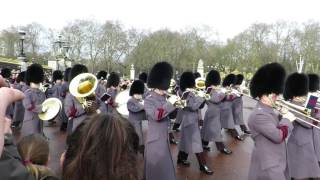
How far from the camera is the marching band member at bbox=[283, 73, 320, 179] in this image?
5.32 metres

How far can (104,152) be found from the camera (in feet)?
5.91

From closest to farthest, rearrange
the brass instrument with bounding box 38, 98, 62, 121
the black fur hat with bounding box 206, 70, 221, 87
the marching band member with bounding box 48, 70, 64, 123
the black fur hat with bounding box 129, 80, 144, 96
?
the brass instrument with bounding box 38, 98, 62, 121
the black fur hat with bounding box 129, 80, 144, 96
the black fur hat with bounding box 206, 70, 221, 87
the marching band member with bounding box 48, 70, 64, 123

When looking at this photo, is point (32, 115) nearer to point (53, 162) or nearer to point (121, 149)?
point (53, 162)

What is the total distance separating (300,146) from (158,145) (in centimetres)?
196

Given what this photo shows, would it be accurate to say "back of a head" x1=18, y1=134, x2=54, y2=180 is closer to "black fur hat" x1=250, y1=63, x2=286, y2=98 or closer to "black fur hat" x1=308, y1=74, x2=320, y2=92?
"black fur hat" x1=250, y1=63, x2=286, y2=98

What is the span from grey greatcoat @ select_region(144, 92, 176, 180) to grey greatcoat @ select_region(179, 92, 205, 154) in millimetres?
1368

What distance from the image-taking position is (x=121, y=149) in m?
1.81

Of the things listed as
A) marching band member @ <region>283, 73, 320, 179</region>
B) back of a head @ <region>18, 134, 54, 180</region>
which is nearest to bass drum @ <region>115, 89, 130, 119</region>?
marching band member @ <region>283, 73, 320, 179</region>

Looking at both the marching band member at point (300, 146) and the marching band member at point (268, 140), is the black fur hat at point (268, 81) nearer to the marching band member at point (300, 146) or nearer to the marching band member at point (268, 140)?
the marching band member at point (268, 140)

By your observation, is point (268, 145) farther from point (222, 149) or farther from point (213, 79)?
point (213, 79)

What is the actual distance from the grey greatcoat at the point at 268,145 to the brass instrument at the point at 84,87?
259cm

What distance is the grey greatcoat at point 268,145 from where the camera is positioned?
400 centimetres

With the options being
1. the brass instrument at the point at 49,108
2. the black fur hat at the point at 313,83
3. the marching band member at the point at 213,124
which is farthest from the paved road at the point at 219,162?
the black fur hat at the point at 313,83

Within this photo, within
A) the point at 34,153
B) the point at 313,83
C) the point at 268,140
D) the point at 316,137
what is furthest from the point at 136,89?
the point at 34,153
